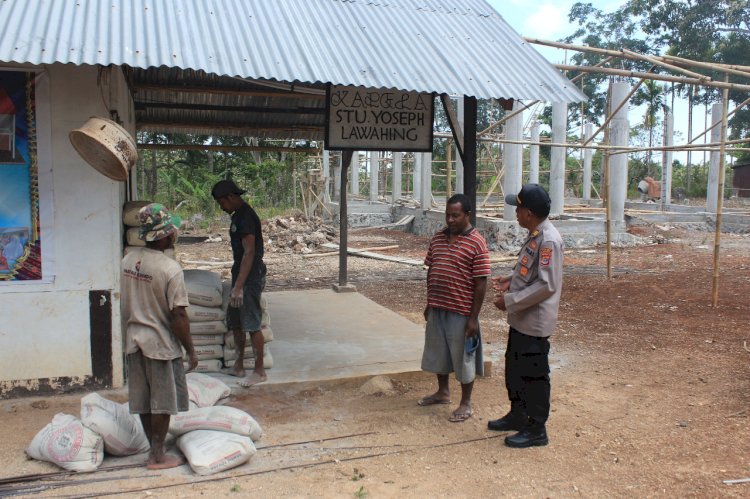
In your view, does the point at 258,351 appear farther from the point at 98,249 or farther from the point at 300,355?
the point at 98,249

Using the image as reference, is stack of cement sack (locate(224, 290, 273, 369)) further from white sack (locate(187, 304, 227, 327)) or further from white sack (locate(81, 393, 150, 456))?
white sack (locate(81, 393, 150, 456))

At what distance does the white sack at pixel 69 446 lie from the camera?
379 cm

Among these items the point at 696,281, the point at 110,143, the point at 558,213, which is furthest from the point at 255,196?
the point at 110,143

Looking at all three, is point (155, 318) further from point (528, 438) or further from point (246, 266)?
point (528, 438)

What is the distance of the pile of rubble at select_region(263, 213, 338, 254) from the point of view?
17.2 m

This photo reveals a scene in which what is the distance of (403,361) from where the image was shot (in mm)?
5848

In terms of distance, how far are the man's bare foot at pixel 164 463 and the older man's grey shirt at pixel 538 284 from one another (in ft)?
7.28

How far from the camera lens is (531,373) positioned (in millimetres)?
4242

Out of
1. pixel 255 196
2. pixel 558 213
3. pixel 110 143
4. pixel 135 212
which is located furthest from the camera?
pixel 255 196

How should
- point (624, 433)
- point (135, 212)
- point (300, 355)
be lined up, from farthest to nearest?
point (300, 355) → point (135, 212) → point (624, 433)

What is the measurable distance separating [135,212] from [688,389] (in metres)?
4.79

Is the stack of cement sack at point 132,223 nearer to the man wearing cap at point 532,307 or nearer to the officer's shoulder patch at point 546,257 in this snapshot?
the man wearing cap at point 532,307

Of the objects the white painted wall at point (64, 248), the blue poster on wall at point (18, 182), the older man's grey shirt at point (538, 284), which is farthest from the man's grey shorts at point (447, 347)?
the blue poster on wall at point (18, 182)

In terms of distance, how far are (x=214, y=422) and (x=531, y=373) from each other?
6.60 feet
